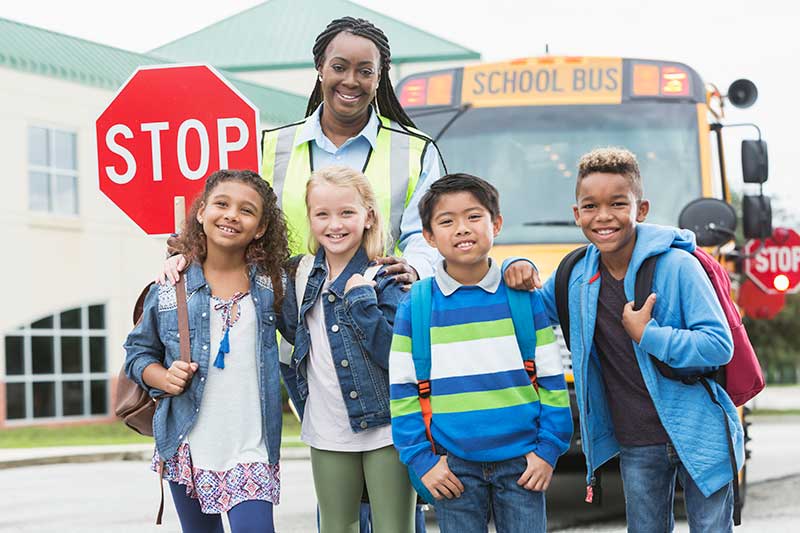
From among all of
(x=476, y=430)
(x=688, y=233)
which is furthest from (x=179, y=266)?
(x=688, y=233)

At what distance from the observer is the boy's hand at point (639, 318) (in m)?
3.96

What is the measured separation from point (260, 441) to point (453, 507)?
2.28ft

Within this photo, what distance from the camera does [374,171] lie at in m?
4.45

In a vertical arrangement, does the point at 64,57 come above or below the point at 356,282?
above

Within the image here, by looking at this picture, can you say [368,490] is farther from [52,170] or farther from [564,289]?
[52,170]

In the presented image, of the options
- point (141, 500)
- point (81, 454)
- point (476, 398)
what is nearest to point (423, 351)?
point (476, 398)

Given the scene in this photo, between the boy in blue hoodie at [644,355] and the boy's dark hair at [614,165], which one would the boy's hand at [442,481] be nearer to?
the boy in blue hoodie at [644,355]

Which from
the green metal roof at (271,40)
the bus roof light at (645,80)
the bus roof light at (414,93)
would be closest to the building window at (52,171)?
the green metal roof at (271,40)

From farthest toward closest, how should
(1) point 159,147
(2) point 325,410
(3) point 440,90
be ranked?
(3) point 440,90 < (1) point 159,147 < (2) point 325,410

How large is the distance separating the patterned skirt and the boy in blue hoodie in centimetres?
112

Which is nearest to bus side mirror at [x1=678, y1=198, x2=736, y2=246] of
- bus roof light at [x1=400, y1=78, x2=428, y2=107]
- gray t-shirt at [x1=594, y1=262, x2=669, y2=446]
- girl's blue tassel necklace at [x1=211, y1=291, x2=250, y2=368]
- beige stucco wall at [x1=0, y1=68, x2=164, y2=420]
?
bus roof light at [x1=400, y1=78, x2=428, y2=107]

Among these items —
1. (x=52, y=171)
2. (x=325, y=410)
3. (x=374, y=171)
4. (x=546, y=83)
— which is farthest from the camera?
(x=52, y=171)

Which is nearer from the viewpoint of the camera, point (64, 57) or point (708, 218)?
point (708, 218)

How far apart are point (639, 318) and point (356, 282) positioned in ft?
3.12
